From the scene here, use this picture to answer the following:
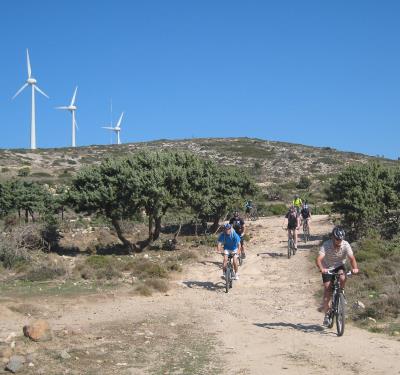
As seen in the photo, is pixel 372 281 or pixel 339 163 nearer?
pixel 372 281

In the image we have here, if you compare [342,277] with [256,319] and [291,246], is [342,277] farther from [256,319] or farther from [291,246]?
[291,246]

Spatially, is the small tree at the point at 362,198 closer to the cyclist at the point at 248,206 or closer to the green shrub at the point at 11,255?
the cyclist at the point at 248,206

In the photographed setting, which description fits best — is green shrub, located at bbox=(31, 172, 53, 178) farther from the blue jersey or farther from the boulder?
the boulder

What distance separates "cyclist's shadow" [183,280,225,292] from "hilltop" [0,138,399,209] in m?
32.7

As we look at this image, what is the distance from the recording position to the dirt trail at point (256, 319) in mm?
8453

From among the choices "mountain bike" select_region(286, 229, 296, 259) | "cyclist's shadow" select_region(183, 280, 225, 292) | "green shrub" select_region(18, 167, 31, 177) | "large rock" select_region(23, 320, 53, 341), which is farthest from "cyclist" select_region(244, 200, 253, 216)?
"green shrub" select_region(18, 167, 31, 177)

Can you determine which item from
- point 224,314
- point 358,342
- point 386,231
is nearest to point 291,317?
point 224,314

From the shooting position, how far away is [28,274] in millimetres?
17828

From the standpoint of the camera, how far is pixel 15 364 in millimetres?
7867

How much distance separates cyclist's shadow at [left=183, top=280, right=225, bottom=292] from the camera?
16.2 meters

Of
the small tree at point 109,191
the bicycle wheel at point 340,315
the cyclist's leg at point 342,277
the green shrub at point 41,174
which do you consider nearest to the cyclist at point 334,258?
the cyclist's leg at point 342,277

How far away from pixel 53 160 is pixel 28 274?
2268 inches

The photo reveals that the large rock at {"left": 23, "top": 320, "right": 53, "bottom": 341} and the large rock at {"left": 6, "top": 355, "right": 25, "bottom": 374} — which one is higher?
the large rock at {"left": 23, "top": 320, "right": 53, "bottom": 341}

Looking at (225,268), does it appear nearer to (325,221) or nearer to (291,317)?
(291,317)
